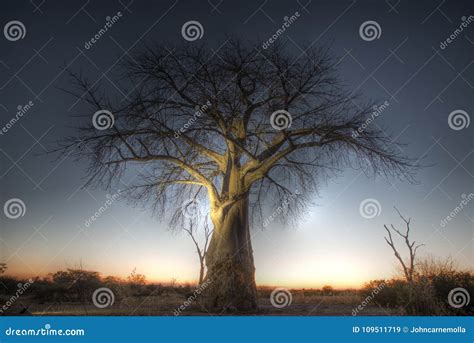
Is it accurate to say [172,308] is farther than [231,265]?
Yes

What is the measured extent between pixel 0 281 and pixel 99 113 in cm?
436

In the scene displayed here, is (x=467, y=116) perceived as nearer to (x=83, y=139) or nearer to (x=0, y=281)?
(x=83, y=139)

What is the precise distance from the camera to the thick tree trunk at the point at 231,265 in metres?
11.2

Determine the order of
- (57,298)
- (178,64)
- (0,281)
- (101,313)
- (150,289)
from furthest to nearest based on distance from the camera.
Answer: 1. (150,289)
2. (57,298)
3. (0,281)
4. (178,64)
5. (101,313)

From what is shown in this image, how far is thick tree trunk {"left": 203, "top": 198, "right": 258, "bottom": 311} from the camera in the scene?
11.2 m

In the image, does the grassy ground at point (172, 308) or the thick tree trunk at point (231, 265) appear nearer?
the grassy ground at point (172, 308)

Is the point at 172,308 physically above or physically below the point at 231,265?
below

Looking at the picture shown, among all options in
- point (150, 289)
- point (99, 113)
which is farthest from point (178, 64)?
point (150, 289)

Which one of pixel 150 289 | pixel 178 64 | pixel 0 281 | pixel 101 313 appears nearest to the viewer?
pixel 101 313

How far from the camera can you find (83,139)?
468 inches

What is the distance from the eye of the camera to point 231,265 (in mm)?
11344

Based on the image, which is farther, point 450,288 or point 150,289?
point 150,289

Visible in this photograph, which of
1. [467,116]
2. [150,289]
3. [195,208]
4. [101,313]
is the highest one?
[467,116]

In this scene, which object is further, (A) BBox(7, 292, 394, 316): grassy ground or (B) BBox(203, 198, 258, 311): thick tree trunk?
(B) BBox(203, 198, 258, 311): thick tree trunk
